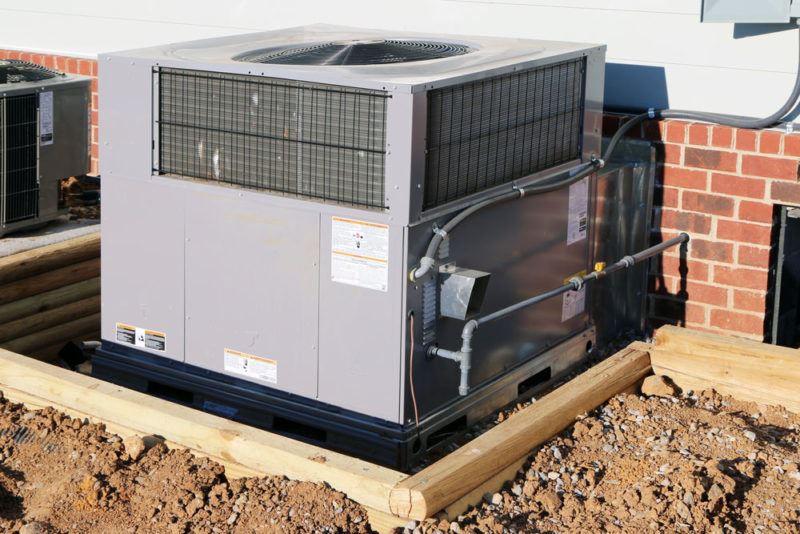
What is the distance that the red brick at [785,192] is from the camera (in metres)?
6.30

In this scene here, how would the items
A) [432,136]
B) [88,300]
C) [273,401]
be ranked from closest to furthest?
1. [432,136]
2. [273,401]
3. [88,300]

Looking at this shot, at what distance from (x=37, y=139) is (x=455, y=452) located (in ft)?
9.90

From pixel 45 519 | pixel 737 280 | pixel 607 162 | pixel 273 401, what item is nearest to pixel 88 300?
pixel 273 401

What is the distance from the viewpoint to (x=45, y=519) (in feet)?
15.3

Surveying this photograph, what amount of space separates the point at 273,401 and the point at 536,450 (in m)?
1.10

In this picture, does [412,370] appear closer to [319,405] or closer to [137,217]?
[319,405]

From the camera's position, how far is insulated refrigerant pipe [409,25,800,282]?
4953mm

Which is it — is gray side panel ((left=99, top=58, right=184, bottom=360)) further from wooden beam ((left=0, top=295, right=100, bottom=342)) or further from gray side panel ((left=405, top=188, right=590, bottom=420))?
gray side panel ((left=405, top=188, right=590, bottom=420))

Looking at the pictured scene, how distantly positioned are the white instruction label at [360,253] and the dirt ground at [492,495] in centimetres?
82

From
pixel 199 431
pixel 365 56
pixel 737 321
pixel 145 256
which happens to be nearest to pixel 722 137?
pixel 737 321

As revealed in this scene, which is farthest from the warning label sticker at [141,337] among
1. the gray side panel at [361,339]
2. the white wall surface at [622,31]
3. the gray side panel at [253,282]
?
the white wall surface at [622,31]

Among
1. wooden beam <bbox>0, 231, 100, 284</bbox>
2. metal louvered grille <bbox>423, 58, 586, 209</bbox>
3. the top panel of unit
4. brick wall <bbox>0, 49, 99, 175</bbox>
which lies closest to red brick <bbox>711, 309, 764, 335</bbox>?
metal louvered grille <bbox>423, 58, 586, 209</bbox>

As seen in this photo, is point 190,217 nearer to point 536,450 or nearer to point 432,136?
point 432,136

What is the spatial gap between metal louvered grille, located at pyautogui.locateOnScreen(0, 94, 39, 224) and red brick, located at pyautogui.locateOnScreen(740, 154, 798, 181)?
355 cm
